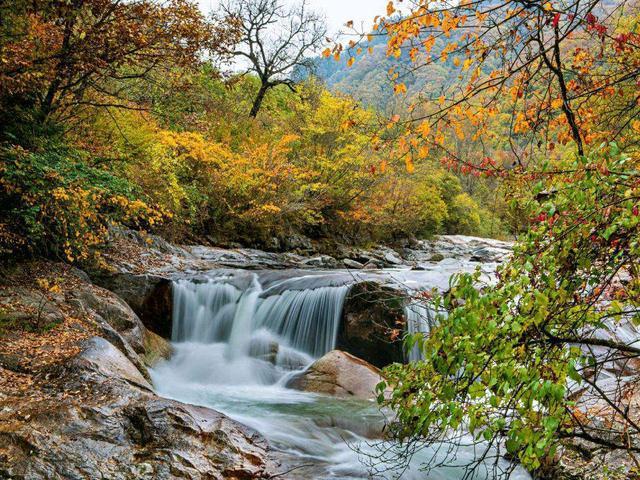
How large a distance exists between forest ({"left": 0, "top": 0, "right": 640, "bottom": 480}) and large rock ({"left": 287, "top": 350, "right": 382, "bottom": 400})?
0.30 ft

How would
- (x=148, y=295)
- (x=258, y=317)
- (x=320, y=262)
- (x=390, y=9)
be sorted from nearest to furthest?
(x=390, y=9)
(x=148, y=295)
(x=258, y=317)
(x=320, y=262)

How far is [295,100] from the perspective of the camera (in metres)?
22.5

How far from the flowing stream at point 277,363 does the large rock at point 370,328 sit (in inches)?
11.0

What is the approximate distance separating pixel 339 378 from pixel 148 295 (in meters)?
4.58

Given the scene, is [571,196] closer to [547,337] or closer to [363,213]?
[547,337]

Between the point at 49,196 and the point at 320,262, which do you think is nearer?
the point at 49,196

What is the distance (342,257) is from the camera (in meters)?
18.8

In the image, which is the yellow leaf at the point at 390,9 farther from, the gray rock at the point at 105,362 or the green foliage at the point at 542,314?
the gray rock at the point at 105,362

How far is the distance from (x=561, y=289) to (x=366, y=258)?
1762 cm

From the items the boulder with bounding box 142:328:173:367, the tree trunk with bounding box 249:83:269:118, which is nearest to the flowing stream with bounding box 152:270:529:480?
the boulder with bounding box 142:328:173:367

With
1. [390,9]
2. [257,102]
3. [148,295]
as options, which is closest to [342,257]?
[257,102]

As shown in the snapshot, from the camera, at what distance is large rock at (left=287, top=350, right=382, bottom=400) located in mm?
6824

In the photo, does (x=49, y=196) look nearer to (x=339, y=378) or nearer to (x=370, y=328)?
(x=339, y=378)

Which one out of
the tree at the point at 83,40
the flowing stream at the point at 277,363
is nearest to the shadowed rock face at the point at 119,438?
the flowing stream at the point at 277,363
